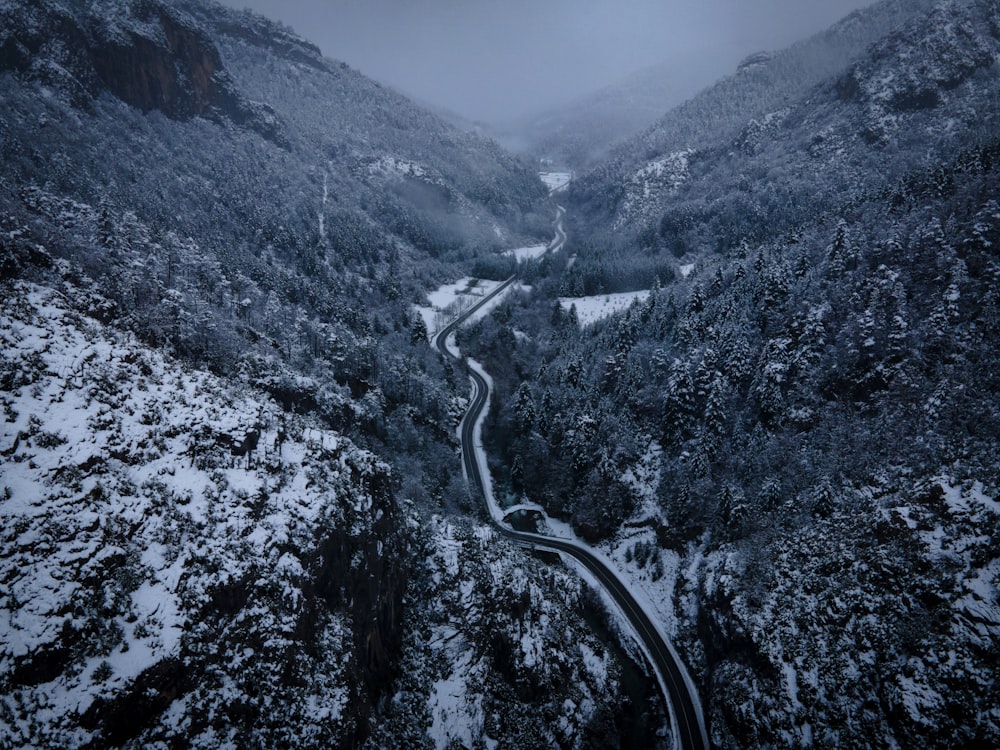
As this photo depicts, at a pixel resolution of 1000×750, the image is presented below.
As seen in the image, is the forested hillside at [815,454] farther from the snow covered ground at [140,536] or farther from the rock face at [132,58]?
the rock face at [132,58]

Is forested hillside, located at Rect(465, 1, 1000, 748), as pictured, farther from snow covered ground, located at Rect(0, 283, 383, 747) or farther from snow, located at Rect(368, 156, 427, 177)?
snow, located at Rect(368, 156, 427, 177)

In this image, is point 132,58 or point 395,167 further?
point 395,167

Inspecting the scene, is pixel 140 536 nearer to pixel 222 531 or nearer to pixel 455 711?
pixel 222 531

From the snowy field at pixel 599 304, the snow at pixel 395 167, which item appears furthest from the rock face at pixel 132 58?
the snowy field at pixel 599 304

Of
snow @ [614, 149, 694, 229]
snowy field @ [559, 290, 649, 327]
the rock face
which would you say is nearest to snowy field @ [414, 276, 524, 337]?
snowy field @ [559, 290, 649, 327]

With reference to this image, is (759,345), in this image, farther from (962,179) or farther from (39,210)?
(39,210)

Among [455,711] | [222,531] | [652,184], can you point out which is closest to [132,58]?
[222,531]

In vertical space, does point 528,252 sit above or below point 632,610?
above
